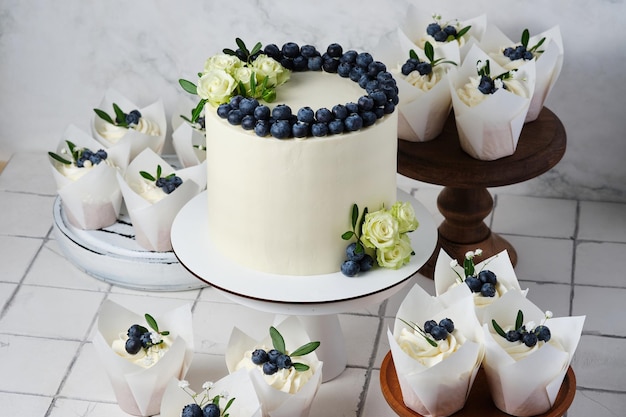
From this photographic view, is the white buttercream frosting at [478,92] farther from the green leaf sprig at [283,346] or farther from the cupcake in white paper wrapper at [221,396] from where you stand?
the cupcake in white paper wrapper at [221,396]

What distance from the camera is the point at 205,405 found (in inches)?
77.0

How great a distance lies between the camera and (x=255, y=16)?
275cm

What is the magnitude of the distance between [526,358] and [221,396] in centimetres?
54

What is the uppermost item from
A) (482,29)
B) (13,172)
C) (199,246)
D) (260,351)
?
(482,29)

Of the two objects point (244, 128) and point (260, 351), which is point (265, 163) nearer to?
point (244, 128)

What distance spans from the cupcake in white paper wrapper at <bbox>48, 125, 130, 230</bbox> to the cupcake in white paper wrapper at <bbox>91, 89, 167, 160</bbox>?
72 mm

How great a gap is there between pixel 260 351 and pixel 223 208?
0.28 metres

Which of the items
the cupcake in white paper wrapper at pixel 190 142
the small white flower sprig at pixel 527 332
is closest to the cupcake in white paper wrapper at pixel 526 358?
the small white flower sprig at pixel 527 332

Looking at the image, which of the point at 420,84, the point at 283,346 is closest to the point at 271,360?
the point at 283,346

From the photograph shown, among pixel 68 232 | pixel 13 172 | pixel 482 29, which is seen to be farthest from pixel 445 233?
pixel 13 172

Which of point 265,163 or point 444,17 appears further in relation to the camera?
point 444,17

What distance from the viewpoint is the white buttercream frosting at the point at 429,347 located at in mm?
1918

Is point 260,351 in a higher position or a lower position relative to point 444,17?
lower

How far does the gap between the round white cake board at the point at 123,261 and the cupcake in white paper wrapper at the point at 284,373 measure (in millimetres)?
454
